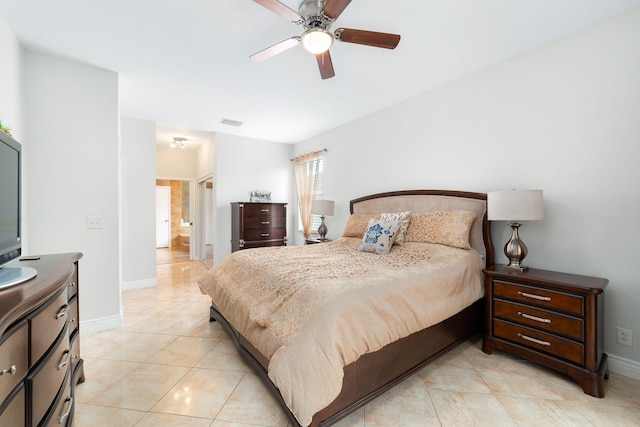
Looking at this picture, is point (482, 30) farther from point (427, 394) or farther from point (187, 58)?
point (427, 394)

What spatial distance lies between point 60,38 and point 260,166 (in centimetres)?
328

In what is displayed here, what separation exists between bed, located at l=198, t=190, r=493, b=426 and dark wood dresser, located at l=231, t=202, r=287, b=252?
6.32 ft

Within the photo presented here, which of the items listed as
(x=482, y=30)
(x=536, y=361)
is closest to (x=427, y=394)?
(x=536, y=361)

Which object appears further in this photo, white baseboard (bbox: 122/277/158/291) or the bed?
white baseboard (bbox: 122/277/158/291)

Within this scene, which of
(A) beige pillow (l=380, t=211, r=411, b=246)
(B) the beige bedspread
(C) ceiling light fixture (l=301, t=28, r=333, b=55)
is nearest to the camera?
(B) the beige bedspread

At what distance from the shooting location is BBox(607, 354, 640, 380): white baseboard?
1.92 metres

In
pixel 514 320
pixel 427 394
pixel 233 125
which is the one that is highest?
pixel 233 125

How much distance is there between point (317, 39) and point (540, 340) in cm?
263

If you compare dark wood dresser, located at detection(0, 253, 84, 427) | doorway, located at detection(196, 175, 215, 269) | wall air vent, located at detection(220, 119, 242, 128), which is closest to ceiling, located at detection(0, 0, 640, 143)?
wall air vent, located at detection(220, 119, 242, 128)

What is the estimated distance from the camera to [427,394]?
5.77 feet

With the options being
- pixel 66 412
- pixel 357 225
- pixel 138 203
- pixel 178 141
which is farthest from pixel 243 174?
pixel 66 412

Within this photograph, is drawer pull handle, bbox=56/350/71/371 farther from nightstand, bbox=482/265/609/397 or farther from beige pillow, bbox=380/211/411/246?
nightstand, bbox=482/265/609/397

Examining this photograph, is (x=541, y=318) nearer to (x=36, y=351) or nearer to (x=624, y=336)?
(x=624, y=336)

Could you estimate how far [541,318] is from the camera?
1.97 meters
